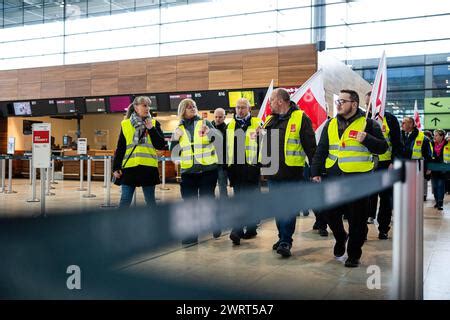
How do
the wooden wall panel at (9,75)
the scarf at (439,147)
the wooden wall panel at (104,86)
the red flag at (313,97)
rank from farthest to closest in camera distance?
the wooden wall panel at (9,75)
the wooden wall panel at (104,86)
the scarf at (439,147)
the red flag at (313,97)

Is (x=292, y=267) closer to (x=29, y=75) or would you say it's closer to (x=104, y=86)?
(x=104, y=86)

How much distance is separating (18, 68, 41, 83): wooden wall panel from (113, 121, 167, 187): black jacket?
11.8 m

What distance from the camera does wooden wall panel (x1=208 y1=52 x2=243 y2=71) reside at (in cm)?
1209

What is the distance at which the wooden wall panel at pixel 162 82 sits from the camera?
12852 millimetres

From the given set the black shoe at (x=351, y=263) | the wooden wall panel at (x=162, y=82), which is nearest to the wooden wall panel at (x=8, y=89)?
the wooden wall panel at (x=162, y=82)

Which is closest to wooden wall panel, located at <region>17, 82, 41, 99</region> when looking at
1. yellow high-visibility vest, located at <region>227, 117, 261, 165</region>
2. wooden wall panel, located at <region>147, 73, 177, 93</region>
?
wooden wall panel, located at <region>147, 73, 177, 93</region>

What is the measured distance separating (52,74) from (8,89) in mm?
1972

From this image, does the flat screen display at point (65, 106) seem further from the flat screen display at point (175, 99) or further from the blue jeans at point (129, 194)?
the blue jeans at point (129, 194)

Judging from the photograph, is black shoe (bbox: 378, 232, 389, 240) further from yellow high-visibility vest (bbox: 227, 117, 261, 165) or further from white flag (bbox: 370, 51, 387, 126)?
yellow high-visibility vest (bbox: 227, 117, 261, 165)

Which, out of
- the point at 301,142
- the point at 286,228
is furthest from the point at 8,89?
the point at 286,228

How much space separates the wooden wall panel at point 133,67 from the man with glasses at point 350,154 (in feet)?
33.1

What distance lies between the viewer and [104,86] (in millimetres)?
13758
